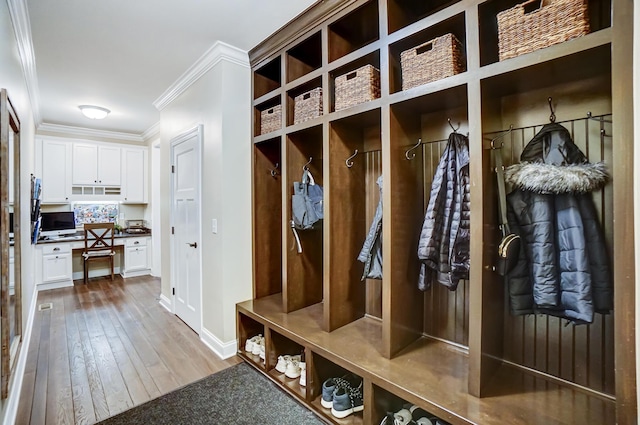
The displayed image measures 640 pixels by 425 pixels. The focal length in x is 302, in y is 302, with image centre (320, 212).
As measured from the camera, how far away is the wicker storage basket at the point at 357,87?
1.88m

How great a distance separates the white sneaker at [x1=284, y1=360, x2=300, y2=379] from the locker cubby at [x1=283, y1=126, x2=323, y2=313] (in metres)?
0.40

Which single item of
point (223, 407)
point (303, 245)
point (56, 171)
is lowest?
point (223, 407)

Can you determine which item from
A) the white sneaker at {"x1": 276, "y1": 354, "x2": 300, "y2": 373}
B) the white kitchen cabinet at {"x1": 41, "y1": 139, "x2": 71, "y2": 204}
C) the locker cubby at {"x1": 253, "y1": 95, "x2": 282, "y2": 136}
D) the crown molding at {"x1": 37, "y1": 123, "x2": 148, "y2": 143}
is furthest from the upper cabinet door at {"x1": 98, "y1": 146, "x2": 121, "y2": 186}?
the white sneaker at {"x1": 276, "y1": 354, "x2": 300, "y2": 373}

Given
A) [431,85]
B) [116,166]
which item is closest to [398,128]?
[431,85]

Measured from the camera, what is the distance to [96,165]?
17.7 ft

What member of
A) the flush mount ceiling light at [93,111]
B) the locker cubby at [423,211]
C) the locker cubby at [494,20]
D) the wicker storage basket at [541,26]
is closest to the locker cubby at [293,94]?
the locker cubby at [423,211]

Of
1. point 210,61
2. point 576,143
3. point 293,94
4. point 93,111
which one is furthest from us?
point 93,111

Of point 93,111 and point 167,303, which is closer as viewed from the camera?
point 167,303

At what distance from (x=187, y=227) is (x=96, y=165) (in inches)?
136

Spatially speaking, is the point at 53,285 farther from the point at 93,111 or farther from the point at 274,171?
the point at 274,171

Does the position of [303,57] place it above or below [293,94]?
above

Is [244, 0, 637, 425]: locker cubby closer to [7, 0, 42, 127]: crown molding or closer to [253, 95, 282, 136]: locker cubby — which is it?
[253, 95, 282, 136]: locker cubby

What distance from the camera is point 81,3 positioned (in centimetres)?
207

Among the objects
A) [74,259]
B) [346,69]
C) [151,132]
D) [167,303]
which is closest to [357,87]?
[346,69]
